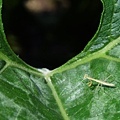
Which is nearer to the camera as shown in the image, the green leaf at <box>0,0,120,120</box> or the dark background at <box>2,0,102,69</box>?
the green leaf at <box>0,0,120,120</box>

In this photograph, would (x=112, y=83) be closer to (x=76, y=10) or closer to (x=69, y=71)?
(x=69, y=71)

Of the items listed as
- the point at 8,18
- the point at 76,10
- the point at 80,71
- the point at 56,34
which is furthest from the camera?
the point at 56,34

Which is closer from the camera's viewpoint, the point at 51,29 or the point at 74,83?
the point at 74,83

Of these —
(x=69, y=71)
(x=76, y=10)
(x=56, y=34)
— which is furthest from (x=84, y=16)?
(x=69, y=71)

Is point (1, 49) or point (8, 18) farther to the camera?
point (8, 18)

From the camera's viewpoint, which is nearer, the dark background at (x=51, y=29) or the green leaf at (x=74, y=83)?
the green leaf at (x=74, y=83)
